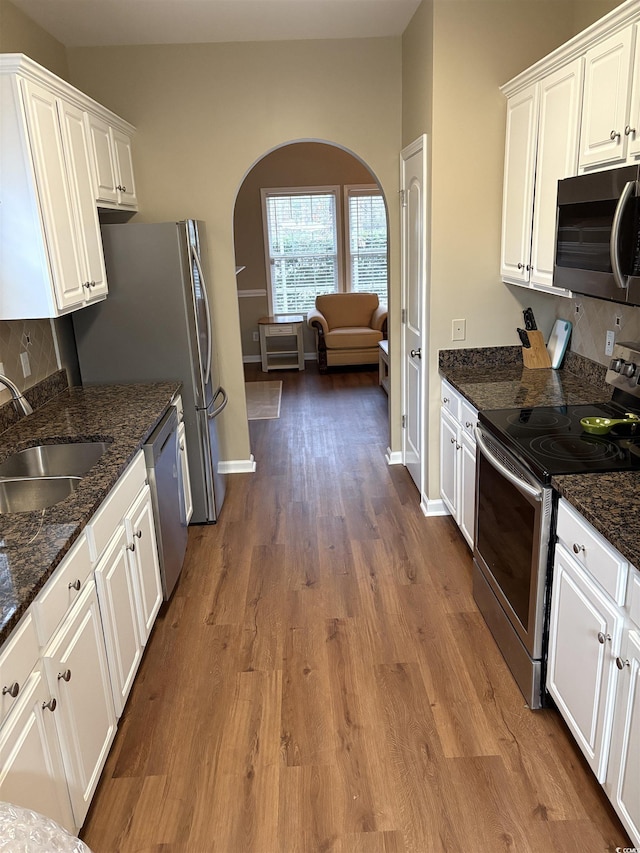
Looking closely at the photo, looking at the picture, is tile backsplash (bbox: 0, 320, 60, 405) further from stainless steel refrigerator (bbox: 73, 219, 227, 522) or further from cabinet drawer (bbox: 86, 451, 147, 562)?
cabinet drawer (bbox: 86, 451, 147, 562)

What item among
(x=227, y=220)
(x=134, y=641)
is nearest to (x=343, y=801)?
(x=134, y=641)

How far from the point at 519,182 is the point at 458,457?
139 cm

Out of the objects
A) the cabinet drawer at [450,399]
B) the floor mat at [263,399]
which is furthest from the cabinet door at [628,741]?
the floor mat at [263,399]

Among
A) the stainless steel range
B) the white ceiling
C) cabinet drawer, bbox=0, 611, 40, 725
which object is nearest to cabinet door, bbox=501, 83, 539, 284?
the stainless steel range

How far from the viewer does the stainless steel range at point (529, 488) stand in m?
2.09

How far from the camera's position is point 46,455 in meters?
2.60

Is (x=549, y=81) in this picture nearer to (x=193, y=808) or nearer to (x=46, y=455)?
(x=46, y=455)

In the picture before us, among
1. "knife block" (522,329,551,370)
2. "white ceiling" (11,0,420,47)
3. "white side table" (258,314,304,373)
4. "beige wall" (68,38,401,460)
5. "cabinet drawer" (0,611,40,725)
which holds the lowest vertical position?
"white side table" (258,314,304,373)

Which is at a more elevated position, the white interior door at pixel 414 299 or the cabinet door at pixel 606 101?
the cabinet door at pixel 606 101

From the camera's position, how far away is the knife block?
11.2 feet

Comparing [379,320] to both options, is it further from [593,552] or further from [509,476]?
[593,552]

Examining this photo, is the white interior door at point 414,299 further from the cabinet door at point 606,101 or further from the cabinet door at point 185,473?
the cabinet door at point 185,473

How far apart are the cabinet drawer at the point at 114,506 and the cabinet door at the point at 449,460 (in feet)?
5.25

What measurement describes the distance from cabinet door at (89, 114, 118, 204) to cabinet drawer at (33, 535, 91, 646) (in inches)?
80.1
